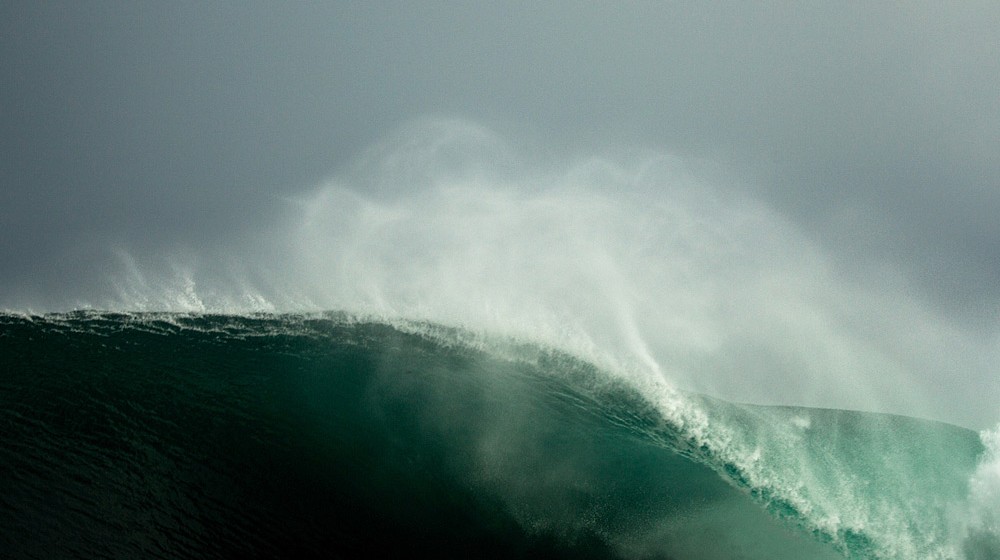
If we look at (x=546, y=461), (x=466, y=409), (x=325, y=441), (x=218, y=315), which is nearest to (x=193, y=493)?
(x=325, y=441)

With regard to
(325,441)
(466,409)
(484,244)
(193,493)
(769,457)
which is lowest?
(193,493)

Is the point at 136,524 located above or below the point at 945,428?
below

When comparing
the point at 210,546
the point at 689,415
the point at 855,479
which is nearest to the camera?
the point at 210,546

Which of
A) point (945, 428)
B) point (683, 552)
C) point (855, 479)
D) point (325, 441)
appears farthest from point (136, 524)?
point (945, 428)

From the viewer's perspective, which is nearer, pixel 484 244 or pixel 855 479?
pixel 855 479

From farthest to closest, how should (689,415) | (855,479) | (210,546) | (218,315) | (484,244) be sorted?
1. (484,244)
2. (218,315)
3. (689,415)
4. (855,479)
5. (210,546)

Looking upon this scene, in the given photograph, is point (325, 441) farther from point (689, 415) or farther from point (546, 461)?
point (689, 415)
